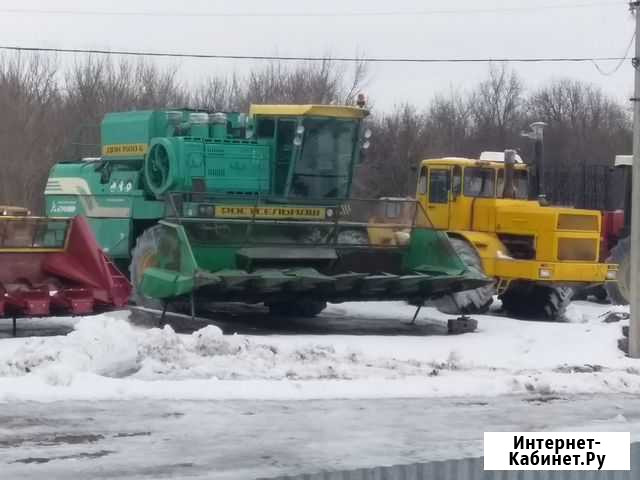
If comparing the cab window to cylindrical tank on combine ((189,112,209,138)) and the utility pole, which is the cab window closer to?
cylindrical tank on combine ((189,112,209,138))

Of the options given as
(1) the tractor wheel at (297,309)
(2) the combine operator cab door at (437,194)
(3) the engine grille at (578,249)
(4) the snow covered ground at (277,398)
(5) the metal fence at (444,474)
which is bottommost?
(1) the tractor wheel at (297,309)

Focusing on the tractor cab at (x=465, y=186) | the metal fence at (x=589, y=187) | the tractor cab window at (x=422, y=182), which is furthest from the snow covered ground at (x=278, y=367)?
the metal fence at (x=589, y=187)

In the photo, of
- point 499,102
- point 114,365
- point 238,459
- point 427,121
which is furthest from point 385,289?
point 499,102

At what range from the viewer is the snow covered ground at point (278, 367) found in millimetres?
12359

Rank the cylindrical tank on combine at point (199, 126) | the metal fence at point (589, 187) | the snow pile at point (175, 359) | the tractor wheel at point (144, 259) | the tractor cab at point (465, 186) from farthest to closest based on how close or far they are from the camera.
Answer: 1. the metal fence at point (589, 187)
2. the tractor cab at point (465, 186)
3. the cylindrical tank on combine at point (199, 126)
4. the tractor wheel at point (144, 259)
5. the snow pile at point (175, 359)

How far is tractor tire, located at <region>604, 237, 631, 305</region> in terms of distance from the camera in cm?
2256

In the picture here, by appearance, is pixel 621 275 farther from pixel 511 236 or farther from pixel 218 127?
pixel 218 127

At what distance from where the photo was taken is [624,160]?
990 inches

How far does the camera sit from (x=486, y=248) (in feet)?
69.5

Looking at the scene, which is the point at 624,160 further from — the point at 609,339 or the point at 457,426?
the point at 457,426

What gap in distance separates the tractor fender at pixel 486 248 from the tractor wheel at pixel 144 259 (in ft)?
18.3

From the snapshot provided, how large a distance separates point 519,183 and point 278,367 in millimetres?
10107

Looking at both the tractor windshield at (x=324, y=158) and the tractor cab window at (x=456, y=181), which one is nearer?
the tractor windshield at (x=324, y=158)

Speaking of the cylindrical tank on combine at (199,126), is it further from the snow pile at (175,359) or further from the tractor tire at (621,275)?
the tractor tire at (621,275)
